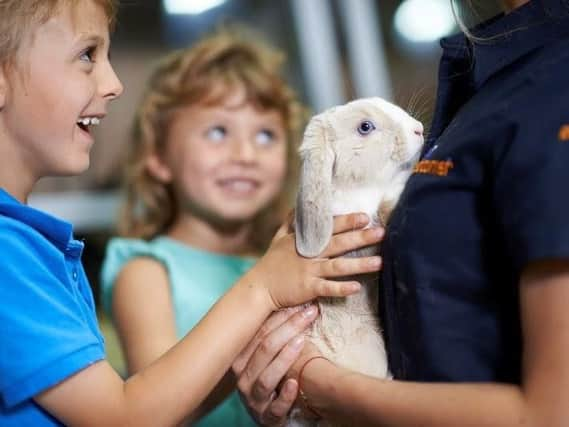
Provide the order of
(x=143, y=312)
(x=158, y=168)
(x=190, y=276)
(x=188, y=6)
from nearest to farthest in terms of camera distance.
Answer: (x=143, y=312)
(x=190, y=276)
(x=158, y=168)
(x=188, y=6)

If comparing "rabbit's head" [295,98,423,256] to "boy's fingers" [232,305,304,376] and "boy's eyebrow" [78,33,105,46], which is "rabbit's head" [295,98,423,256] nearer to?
"boy's fingers" [232,305,304,376]

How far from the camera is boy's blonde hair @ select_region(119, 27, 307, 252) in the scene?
1.56m

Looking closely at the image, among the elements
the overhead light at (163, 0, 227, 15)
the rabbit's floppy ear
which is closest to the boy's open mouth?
the rabbit's floppy ear

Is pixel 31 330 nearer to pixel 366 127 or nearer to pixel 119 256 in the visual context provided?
pixel 366 127

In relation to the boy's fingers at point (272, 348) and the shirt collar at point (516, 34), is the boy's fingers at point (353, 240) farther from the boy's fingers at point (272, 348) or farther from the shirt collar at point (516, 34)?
the shirt collar at point (516, 34)

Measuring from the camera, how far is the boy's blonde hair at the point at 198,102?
1.56 meters

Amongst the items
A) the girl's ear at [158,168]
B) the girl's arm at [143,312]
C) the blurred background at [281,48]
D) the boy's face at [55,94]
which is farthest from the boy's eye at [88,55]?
the blurred background at [281,48]

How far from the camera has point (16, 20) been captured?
0.87 metres

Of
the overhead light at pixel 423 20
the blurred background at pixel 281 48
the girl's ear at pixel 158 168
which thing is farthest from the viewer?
the blurred background at pixel 281 48

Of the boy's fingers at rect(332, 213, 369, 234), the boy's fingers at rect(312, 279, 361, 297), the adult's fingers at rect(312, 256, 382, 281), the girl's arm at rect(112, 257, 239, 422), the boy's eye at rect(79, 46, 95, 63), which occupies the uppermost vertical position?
the boy's eye at rect(79, 46, 95, 63)

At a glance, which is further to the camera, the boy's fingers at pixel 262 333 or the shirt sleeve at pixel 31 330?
the boy's fingers at pixel 262 333

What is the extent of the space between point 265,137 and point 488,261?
36.2 inches

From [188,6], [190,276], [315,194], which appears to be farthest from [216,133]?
[188,6]

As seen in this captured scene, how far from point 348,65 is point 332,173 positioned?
1.46m
